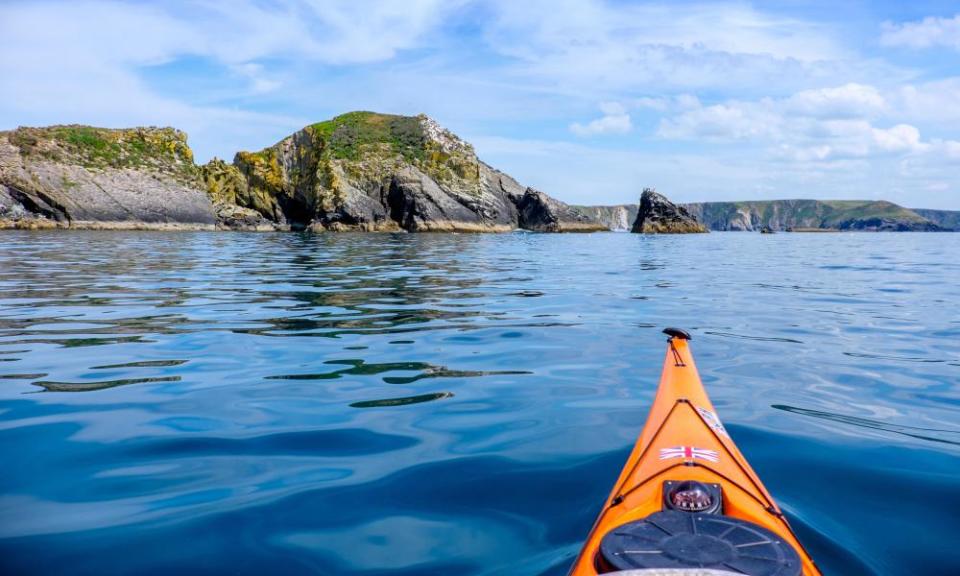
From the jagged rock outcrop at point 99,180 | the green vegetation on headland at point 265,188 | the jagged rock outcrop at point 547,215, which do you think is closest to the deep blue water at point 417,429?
the jagged rock outcrop at point 99,180

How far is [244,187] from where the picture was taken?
75938mm

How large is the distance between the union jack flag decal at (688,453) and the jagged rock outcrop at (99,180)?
211 ft

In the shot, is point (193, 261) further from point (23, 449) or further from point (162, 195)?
point (162, 195)

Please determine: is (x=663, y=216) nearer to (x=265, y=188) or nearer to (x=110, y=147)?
(x=265, y=188)

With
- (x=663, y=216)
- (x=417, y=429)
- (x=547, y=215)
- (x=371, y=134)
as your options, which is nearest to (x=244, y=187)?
(x=371, y=134)

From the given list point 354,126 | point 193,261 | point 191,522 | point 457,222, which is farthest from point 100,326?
point 354,126

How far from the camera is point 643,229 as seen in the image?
88.8 meters

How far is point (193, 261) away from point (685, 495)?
20.7 meters

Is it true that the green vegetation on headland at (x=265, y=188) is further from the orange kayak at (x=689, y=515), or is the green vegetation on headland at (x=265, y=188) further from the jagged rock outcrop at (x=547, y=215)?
the orange kayak at (x=689, y=515)

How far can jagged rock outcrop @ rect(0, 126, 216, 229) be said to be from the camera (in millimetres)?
55562

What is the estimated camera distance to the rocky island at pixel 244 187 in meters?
58.8

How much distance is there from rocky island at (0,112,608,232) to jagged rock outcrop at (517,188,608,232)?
0.95 ft

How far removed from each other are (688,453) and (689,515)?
2.07ft

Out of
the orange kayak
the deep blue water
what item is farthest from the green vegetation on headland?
the orange kayak
